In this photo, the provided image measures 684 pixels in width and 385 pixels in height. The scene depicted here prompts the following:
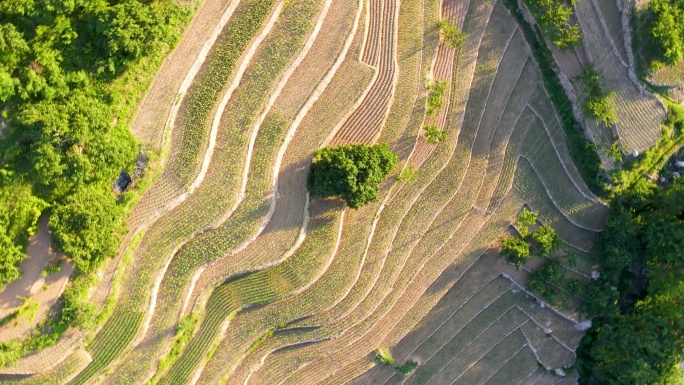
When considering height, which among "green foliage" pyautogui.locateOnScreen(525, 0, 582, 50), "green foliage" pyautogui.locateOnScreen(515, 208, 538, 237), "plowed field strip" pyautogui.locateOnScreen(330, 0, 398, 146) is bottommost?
"green foliage" pyautogui.locateOnScreen(515, 208, 538, 237)

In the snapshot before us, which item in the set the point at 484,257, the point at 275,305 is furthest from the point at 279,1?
the point at 484,257

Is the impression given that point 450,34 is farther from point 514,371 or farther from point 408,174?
point 514,371

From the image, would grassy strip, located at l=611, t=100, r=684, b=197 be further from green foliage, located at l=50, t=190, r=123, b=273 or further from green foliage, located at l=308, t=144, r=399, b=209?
green foliage, located at l=50, t=190, r=123, b=273

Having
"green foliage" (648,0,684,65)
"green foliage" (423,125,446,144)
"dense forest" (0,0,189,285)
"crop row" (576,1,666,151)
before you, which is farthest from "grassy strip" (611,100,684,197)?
"dense forest" (0,0,189,285)

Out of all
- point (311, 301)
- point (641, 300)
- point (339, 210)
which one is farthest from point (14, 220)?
point (641, 300)

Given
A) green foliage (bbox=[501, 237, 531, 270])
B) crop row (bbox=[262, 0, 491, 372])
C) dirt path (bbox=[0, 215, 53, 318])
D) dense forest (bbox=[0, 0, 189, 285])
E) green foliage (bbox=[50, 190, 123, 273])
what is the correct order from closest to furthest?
dense forest (bbox=[0, 0, 189, 285]) → green foliage (bbox=[50, 190, 123, 273]) → dirt path (bbox=[0, 215, 53, 318]) → crop row (bbox=[262, 0, 491, 372]) → green foliage (bbox=[501, 237, 531, 270])

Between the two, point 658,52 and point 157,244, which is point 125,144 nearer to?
point 157,244
